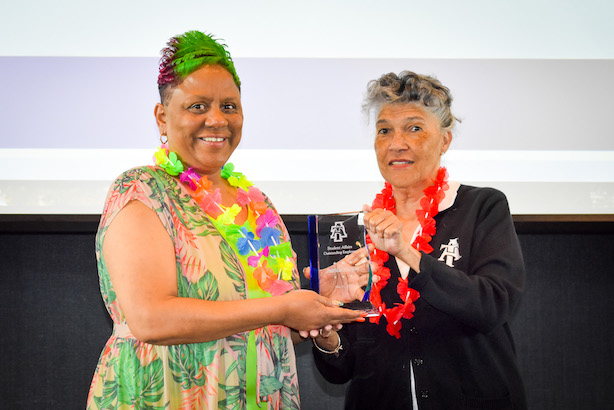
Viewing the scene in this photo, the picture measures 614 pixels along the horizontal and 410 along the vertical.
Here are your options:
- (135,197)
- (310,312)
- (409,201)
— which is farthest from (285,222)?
(135,197)

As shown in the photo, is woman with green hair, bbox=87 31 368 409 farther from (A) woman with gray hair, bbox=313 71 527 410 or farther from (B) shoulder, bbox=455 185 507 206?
(B) shoulder, bbox=455 185 507 206

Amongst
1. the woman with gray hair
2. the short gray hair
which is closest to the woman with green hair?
the woman with gray hair

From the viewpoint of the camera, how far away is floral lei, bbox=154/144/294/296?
168 cm

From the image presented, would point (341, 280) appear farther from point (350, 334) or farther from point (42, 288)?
point (42, 288)

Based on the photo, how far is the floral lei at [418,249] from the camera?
1.95 m

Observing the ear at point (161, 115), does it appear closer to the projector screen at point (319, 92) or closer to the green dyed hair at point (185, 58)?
the green dyed hair at point (185, 58)

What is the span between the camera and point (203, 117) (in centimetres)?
168

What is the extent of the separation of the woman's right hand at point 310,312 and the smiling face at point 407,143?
62 centimetres

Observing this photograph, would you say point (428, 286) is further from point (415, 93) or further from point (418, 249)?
point (415, 93)

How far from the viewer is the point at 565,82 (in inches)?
109

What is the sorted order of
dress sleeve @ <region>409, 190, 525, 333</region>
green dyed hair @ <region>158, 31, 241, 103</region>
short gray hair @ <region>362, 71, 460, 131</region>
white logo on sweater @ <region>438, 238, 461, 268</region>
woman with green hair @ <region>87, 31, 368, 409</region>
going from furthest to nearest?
1. short gray hair @ <region>362, 71, 460, 131</region>
2. white logo on sweater @ <region>438, 238, 461, 268</region>
3. dress sleeve @ <region>409, 190, 525, 333</region>
4. green dyed hair @ <region>158, 31, 241, 103</region>
5. woman with green hair @ <region>87, 31, 368, 409</region>

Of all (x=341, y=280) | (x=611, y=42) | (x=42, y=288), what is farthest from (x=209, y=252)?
(x=611, y=42)

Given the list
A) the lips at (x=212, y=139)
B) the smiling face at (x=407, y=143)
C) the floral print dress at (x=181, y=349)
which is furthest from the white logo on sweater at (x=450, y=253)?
the lips at (x=212, y=139)

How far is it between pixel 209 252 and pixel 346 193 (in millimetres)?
1241
